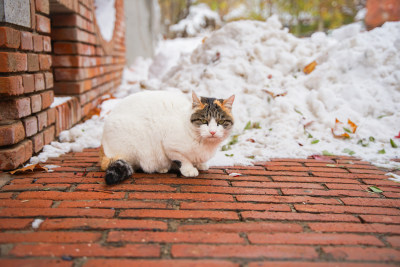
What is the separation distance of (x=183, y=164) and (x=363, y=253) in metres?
1.40

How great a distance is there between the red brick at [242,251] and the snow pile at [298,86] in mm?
1336

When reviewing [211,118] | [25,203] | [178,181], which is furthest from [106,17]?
[25,203]

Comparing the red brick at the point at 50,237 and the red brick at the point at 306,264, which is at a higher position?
the red brick at the point at 50,237

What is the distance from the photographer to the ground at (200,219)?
4.54 ft

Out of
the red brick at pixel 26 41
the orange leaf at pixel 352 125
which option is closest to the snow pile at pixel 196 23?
the orange leaf at pixel 352 125

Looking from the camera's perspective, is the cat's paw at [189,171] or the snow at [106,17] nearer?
the cat's paw at [189,171]

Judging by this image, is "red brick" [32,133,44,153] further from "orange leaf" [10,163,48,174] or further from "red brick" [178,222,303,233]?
"red brick" [178,222,303,233]

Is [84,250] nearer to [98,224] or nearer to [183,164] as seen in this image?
[98,224]

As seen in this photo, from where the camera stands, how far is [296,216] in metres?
1.81

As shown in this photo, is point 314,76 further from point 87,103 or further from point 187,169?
point 87,103

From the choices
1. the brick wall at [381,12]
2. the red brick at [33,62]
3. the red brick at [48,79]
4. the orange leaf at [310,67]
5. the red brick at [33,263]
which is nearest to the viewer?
the red brick at [33,263]

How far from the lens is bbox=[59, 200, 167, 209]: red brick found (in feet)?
5.93

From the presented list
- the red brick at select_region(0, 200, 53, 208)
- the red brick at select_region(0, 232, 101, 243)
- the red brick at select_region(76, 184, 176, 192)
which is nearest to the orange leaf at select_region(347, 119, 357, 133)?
the red brick at select_region(76, 184, 176, 192)

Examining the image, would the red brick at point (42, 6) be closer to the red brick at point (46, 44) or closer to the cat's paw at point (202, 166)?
the red brick at point (46, 44)
